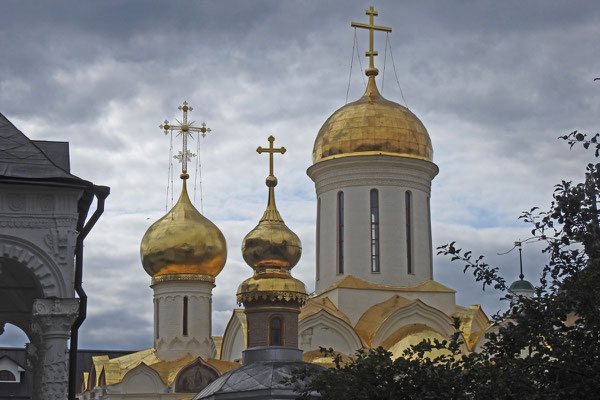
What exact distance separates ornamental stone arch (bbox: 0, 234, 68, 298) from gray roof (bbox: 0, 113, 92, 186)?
586mm

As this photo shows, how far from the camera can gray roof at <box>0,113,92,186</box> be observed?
10.4 m

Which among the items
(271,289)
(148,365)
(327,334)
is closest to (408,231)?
(327,334)

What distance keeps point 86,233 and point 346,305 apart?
46.0 feet

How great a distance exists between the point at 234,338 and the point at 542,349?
1847 centimetres

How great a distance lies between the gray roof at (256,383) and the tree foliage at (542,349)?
7030 millimetres

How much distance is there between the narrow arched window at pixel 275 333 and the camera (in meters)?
22.3

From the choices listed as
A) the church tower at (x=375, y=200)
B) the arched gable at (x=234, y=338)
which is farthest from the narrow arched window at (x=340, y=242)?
the arched gable at (x=234, y=338)

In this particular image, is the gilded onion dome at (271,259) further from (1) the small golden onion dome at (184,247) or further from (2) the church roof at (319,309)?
(1) the small golden onion dome at (184,247)

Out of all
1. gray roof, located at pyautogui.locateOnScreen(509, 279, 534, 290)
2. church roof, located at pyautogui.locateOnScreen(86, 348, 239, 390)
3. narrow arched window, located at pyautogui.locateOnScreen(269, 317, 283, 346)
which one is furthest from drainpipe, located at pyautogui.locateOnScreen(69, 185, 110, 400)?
gray roof, located at pyautogui.locateOnScreen(509, 279, 534, 290)

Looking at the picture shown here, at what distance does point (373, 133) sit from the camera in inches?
1035

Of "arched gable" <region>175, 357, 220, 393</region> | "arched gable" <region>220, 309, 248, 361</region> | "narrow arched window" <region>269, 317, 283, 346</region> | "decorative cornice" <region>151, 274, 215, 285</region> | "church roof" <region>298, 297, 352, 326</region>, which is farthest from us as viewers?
"decorative cornice" <region>151, 274, 215, 285</region>

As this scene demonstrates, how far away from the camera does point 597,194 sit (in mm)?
9836

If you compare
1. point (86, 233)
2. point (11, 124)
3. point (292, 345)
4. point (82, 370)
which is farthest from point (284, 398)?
point (82, 370)

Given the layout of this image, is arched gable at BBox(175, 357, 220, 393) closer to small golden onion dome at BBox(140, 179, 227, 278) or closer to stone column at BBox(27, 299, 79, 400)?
small golden onion dome at BBox(140, 179, 227, 278)
